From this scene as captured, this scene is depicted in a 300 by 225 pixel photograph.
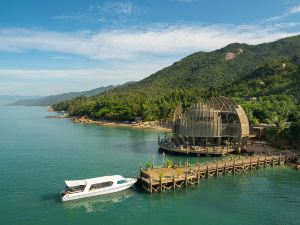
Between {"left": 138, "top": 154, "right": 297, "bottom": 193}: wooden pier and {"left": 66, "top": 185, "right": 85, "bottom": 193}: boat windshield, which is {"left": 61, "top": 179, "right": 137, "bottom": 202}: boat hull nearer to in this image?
{"left": 66, "top": 185, "right": 85, "bottom": 193}: boat windshield

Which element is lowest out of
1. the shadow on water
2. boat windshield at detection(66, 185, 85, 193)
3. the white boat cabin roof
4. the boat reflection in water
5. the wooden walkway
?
the boat reflection in water

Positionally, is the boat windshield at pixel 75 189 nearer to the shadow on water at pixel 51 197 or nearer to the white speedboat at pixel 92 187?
the white speedboat at pixel 92 187

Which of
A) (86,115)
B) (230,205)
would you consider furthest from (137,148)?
(86,115)

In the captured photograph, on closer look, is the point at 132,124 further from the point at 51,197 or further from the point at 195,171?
the point at 51,197

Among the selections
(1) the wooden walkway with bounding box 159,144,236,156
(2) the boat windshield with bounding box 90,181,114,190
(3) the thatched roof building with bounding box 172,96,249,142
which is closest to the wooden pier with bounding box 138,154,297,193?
(2) the boat windshield with bounding box 90,181,114,190

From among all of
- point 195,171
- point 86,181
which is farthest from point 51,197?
point 195,171

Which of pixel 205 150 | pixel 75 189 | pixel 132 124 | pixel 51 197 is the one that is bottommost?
pixel 51 197
